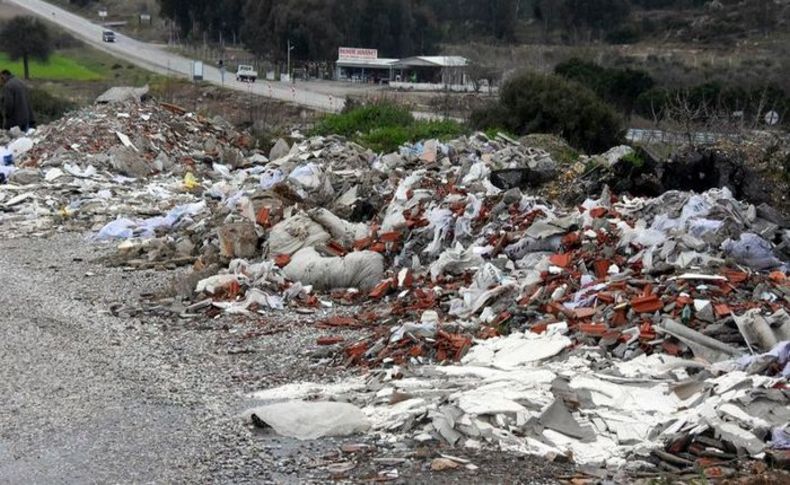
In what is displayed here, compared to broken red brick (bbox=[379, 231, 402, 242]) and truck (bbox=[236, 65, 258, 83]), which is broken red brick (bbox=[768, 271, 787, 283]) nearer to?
broken red brick (bbox=[379, 231, 402, 242])

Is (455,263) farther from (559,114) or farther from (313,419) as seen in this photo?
(559,114)

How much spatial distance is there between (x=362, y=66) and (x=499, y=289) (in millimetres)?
44029

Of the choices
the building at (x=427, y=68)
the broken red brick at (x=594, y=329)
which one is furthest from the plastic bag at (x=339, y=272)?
the building at (x=427, y=68)

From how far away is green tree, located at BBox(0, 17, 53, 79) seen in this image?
51562 millimetres

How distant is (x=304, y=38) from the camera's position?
52.5 metres

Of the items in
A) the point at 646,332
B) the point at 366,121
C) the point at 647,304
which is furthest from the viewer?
the point at 366,121

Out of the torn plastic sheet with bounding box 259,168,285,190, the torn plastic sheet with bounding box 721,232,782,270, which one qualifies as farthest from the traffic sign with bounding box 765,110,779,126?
the torn plastic sheet with bounding box 721,232,782,270

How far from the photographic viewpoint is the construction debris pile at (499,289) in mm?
5645

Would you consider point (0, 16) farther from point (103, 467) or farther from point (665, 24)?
point (103, 467)

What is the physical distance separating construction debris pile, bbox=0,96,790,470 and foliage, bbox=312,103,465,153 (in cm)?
293

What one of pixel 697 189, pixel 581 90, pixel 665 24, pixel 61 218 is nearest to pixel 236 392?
pixel 697 189

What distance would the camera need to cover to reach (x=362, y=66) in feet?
168

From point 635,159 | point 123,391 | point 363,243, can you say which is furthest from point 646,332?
point 635,159

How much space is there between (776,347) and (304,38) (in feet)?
158
